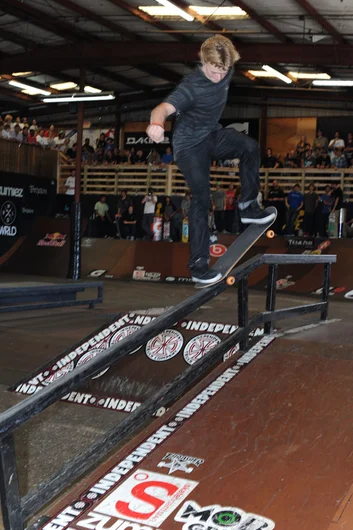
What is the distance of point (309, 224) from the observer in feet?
57.8

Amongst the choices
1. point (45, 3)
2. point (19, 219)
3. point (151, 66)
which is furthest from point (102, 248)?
point (151, 66)

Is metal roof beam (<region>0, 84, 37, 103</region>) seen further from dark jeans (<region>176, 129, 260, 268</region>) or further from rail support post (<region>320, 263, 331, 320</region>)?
dark jeans (<region>176, 129, 260, 268</region>)

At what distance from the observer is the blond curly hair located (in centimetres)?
389

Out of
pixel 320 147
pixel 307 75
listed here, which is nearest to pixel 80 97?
pixel 320 147

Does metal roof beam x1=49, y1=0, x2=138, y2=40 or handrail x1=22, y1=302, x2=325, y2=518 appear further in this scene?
metal roof beam x1=49, y1=0, x2=138, y2=40

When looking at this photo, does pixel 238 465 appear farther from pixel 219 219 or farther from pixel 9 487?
pixel 219 219

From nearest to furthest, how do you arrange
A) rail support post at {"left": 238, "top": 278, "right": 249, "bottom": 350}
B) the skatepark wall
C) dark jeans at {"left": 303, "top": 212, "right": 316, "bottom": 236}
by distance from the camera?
rail support post at {"left": 238, "top": 278, "right": 249, "bottom": 350}
the skatepark wall
dark jeans at {"left": 303, "top": 212, "right": 316, "bottom": 236}

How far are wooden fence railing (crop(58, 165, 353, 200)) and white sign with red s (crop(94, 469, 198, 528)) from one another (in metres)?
16.0

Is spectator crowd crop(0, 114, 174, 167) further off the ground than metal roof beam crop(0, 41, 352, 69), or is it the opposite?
metal roof beam crop(0, 41, 352, 69)

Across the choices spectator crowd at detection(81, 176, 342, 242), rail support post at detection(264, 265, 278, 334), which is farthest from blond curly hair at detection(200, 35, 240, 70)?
spectator crowd at detection(81, 176, 342, 242)

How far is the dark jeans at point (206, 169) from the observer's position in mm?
4148

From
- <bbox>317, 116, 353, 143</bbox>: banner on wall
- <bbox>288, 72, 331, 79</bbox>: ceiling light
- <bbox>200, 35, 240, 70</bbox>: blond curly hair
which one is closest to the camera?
<bbox>200, 35, 240, 70</bbox>: blond curly hair

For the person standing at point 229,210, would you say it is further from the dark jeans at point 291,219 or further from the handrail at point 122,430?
the handrail at point 122,430

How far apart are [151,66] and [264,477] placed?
71.8 feet
